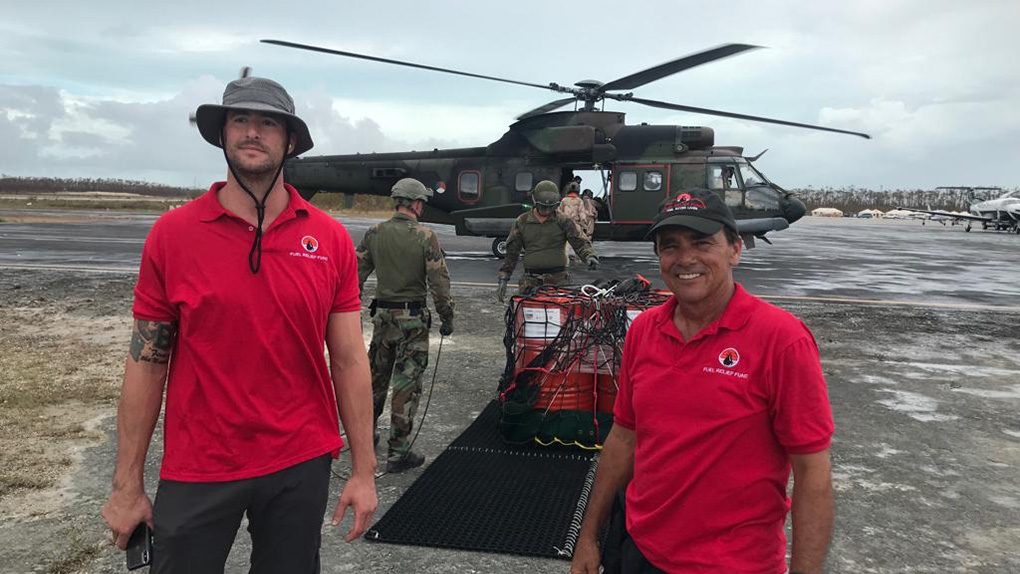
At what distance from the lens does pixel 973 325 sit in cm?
1003

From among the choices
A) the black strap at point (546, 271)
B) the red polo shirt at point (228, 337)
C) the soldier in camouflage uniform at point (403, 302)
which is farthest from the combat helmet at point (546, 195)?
the red polo shirt at point (228, 337)

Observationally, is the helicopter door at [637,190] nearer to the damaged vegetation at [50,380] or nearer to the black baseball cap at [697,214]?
the damaged vegetation at [50,380]

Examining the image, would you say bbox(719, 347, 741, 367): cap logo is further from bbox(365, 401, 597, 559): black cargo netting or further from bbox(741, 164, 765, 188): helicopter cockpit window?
bbox(741, 164, 765, 188): helicopter cockpit window

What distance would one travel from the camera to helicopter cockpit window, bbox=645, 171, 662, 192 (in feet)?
52.1

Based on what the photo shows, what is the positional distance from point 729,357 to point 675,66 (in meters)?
12.0

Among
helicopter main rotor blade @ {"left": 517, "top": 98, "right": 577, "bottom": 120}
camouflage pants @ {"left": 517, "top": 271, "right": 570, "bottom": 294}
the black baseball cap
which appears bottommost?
camouflage pants @ {"left": 517, "top": 271, "right": 570, "bottom": 294}

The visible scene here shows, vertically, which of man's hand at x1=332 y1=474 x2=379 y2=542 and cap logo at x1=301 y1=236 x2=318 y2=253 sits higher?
cap logo at x1=301 y1=236 x2=318 y2=253

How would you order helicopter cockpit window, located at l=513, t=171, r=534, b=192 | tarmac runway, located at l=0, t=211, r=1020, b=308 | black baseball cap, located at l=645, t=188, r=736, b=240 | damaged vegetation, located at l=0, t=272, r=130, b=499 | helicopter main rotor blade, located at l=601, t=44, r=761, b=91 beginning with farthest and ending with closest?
helicopter cockpit window, located at l=513, t=171, r=534, b=192 → tarmac runway, located at l=0, t=211, r=1020, b=308 → helicopter main rotor blade, located at l=601, t=44, r=761, b=91 → damaged vegetation, located at l=0, t=272, r=130, b=499 → black baseball cap, located at l=645, t=188, r=736, b=240

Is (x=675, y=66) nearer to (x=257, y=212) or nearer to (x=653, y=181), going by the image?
(x=653, y=181)

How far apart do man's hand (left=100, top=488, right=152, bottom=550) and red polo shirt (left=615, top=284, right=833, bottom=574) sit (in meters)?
1.55

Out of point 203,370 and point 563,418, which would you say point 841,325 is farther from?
point 203,370

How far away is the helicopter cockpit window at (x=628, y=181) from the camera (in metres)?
16.0

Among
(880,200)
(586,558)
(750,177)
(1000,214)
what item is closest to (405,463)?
(586,558)

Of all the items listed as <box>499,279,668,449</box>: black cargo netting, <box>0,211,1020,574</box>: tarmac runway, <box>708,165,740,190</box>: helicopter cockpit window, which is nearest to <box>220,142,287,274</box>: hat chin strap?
<box>0,211,1020,574</box>: tarmac runway
